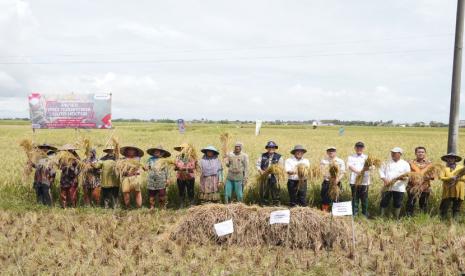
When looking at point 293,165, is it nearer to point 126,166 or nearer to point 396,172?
point 396,172

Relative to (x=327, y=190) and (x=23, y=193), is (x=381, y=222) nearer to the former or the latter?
(x=327, y=190)

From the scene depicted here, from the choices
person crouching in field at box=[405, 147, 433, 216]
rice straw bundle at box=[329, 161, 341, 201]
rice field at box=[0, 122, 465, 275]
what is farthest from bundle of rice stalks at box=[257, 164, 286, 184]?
person crouching in field at box=[405, 147, 433, 216]

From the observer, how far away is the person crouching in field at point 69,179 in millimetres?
8547

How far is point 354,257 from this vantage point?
5652 millimetres

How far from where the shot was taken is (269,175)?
844 centimetres

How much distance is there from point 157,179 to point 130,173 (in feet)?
1.98

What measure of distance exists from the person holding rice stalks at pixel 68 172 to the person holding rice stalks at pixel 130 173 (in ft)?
3.49

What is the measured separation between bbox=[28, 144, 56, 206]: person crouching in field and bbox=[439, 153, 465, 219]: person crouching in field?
8.41m

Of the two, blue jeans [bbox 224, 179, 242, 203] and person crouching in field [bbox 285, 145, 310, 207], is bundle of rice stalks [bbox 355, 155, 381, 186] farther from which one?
blue jeans [bbox 224, 179, 242, 203]

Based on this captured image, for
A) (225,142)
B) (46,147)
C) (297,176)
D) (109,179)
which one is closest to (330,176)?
(297,176)

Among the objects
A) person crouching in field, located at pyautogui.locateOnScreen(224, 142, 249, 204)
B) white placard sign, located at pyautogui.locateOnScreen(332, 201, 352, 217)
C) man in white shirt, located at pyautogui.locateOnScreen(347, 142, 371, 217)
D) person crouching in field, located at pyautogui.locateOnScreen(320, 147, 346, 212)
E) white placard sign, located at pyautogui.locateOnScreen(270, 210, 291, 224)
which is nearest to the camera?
white placard sign, located at pyautogui.locateOnScreen(332, 201, 352, 217)

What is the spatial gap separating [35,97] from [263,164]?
8600mm

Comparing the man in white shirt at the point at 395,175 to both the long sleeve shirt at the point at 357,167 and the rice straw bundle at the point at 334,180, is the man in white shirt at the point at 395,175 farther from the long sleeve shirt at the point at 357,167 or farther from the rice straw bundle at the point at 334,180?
the rice straw bundle at the point at 334,180

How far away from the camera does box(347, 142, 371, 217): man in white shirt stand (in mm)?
7875
